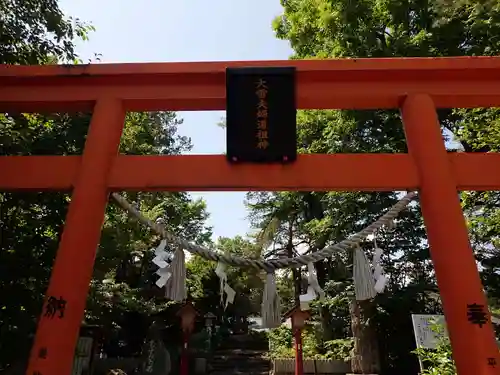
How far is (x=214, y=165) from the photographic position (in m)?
4.06

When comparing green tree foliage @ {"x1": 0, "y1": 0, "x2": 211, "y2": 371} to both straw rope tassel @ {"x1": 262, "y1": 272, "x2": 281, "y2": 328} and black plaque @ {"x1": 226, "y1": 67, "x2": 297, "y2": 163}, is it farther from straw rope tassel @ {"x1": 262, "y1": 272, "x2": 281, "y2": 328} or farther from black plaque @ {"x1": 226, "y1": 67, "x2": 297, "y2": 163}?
straw rope tassel @ {"x1": 262, "y1": 272, "x2": 281, "y2": 328}

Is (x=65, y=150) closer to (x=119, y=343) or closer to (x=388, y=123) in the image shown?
(x=388, y=123)

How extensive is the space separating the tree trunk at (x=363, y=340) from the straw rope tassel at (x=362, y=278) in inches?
297

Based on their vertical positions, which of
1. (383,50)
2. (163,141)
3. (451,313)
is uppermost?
(163,141)

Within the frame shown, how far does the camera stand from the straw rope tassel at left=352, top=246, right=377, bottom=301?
4.00 metres

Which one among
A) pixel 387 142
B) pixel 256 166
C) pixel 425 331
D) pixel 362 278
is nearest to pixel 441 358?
pixel 425 331

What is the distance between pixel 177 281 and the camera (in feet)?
13.2

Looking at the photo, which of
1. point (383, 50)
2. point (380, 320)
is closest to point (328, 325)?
point (380, 320)

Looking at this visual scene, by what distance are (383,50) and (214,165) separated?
28.5 ft

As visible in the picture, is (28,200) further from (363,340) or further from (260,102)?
(363,340)

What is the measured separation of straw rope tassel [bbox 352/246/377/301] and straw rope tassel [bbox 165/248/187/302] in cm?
173

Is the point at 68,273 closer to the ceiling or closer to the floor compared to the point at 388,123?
closer to the floor

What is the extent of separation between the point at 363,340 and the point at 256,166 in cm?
895

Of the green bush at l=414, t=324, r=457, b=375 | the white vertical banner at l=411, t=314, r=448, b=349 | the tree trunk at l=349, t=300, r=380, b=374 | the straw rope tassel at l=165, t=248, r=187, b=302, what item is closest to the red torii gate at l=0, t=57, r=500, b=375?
the straw rope tassel at l=165, t=248, r=187, b=302
